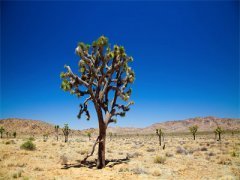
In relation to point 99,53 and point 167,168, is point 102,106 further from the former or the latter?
point 167,168

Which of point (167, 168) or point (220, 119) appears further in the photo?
point (220, 119)

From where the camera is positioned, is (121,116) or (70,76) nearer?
(70,76)

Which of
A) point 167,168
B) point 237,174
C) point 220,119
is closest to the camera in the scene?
point 237,174

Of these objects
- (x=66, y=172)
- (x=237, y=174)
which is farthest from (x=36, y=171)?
(x=237, y=174)

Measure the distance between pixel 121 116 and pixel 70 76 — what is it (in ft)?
14.7

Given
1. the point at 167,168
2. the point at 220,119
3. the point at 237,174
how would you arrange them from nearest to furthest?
1. the point at 237,174
2. the point at 167,168
3. the point at 220,119

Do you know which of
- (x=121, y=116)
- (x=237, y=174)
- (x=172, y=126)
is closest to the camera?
(x=237, y=174)

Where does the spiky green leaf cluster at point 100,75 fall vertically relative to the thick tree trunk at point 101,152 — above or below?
above

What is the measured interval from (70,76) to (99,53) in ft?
7.72

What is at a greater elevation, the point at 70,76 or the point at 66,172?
the point at 70,76

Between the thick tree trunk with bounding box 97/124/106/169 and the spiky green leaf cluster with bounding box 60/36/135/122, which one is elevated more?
the spiky green leaf cluster with bounding box 60/36/135/122

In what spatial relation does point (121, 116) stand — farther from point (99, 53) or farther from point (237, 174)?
point (237, 174)

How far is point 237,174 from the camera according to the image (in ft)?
39.4

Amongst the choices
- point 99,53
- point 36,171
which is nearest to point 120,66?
point 99,53
